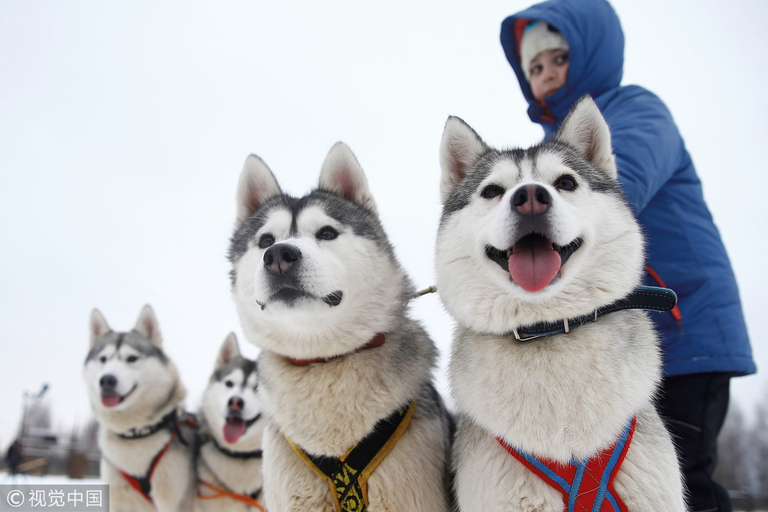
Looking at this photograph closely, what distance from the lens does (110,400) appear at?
5.77 metres

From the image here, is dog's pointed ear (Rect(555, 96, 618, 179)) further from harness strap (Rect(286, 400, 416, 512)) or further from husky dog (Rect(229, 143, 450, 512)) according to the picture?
harness strap (Rect(286, 400, 416, 512))

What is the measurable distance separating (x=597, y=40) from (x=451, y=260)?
2.22 metres

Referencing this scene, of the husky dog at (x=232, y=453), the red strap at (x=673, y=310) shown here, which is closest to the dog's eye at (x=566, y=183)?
the red strap at (x=673, y=310)

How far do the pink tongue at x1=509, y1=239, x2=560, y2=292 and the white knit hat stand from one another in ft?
7.13

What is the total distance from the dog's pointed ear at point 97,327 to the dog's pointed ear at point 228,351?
1549 millimetres

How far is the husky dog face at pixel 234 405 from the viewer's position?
5664mm

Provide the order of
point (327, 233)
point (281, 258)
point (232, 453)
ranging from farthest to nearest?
1. point (232, 453)
2. point (327, 233)
3. point (281, 258)

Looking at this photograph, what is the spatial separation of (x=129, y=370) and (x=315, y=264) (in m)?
4.59

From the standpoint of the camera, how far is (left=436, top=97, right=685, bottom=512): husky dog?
1.93 meters

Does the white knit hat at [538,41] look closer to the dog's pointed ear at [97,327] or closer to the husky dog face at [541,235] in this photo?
the husky dog face at [541,235]

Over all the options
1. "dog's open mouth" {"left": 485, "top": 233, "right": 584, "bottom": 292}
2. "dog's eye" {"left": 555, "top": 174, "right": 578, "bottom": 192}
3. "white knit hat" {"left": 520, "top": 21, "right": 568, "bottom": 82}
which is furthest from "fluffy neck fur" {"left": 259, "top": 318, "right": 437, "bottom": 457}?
"white knit hat" {"left": 520, "top": 21, "right": 568, "bottom": 82}

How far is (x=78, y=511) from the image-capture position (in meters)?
5.10

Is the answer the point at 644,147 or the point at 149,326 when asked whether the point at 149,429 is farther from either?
the point at 644,147

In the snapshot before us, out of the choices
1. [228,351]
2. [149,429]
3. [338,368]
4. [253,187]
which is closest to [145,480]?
[149,429]
